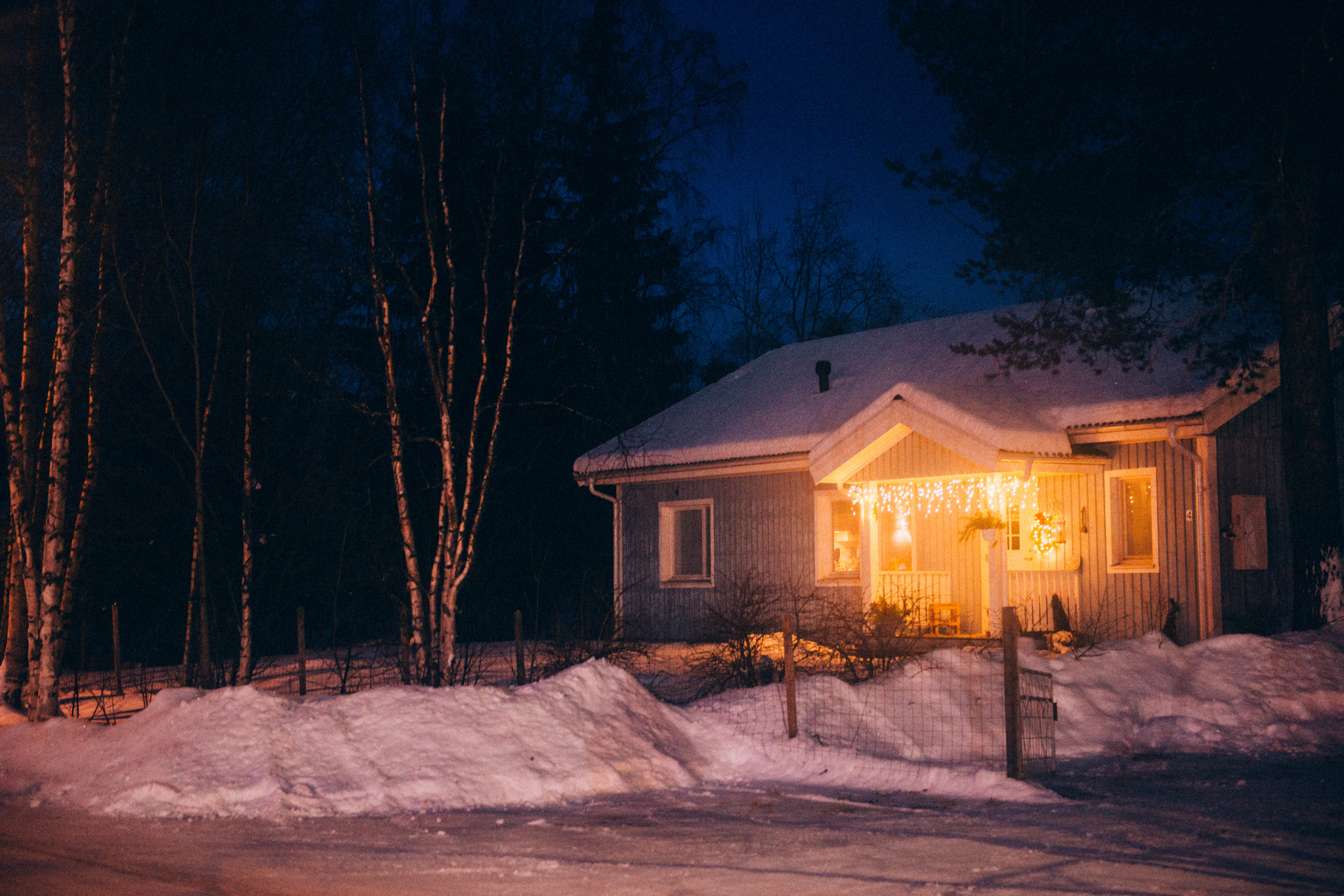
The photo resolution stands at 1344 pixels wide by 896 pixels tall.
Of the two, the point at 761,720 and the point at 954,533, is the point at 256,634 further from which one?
the point at 761,720

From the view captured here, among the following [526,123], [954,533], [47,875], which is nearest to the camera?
[47,875]

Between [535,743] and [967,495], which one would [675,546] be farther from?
[535,743]

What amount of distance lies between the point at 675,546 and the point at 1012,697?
41.1 feet

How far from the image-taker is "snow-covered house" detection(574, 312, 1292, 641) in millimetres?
14359

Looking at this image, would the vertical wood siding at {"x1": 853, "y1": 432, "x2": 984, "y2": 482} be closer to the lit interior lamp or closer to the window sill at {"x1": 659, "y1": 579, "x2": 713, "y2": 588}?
the lit interior lamp

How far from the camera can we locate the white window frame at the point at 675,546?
65.1 feet

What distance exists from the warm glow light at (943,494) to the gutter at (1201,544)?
2.12 metres

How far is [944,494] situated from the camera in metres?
16.9

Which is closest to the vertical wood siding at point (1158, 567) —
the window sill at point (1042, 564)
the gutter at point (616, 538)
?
the window sill at point (1042, 564)

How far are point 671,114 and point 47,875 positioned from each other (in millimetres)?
12080

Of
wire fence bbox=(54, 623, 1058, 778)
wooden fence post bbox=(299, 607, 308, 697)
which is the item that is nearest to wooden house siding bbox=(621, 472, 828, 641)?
wire fence bbox=(54, 623, 1058, 778)

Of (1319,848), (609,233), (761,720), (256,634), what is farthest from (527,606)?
(1319,848)

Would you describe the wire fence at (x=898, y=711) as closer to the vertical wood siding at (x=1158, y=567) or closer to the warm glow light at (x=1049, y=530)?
the vertical wood siding at (x=1158, y=567)

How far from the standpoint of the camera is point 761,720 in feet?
33.0
